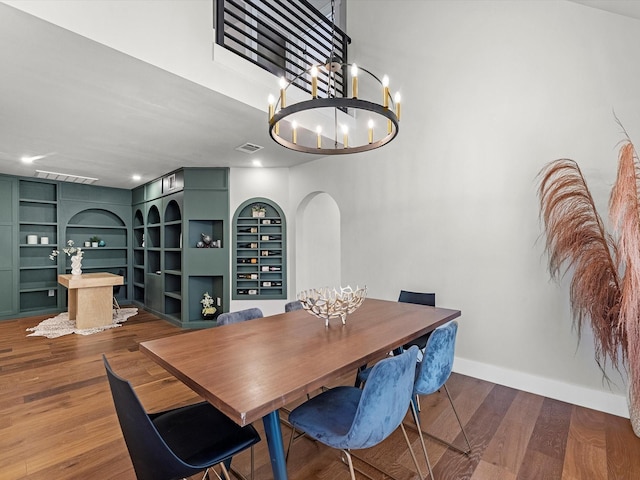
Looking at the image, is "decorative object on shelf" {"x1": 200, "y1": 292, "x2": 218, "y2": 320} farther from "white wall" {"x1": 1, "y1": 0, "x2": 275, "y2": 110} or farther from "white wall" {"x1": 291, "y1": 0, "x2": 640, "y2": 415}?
"white wall" {"x1": 1, "y1": 0, "x2": 275, "y2": 110}

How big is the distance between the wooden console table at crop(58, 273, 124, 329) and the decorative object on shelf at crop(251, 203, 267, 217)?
2462 millimetres

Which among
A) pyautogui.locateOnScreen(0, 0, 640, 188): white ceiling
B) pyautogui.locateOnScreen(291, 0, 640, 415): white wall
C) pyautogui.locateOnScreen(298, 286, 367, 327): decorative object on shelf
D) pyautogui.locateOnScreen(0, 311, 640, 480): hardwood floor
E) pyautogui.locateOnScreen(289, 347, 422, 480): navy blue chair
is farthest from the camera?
pyautogui.locateOnScreen(291, 0, 640, 415): white wall

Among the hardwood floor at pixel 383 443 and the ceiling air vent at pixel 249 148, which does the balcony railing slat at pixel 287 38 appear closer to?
the ceiling air vent at pixel 249 148

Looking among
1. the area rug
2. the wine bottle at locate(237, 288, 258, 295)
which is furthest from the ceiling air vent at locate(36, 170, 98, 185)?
the wine bottle at locate(237, 288, 258, 295)

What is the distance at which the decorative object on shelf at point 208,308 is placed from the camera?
5.19 meters

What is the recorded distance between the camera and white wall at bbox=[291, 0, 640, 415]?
8.41 ft

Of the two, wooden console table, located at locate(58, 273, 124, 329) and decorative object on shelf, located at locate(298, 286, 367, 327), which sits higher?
decorative object on shelf, located at locate(298, 286, 367, 327)

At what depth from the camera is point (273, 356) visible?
4.91 feet

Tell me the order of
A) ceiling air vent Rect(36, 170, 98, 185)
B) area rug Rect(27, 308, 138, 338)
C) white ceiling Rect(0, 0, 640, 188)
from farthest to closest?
1. ceiling air vent Rect(36, 170, 98, 185)
2. area rug Rect(27, 308, 138, 338)
3. white ceiling Rect(0, 0, 640, 188)

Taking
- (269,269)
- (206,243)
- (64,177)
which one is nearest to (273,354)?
(269,269)

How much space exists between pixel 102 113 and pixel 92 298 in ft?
10.9

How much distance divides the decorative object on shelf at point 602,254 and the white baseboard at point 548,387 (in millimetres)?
265

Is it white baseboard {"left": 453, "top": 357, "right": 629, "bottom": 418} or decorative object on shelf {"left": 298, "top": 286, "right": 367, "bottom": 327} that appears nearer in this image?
decorative object on shelf {"left": 298, "top": 286, "right": 367, "bottom": 327}

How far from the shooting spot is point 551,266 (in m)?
2.71
